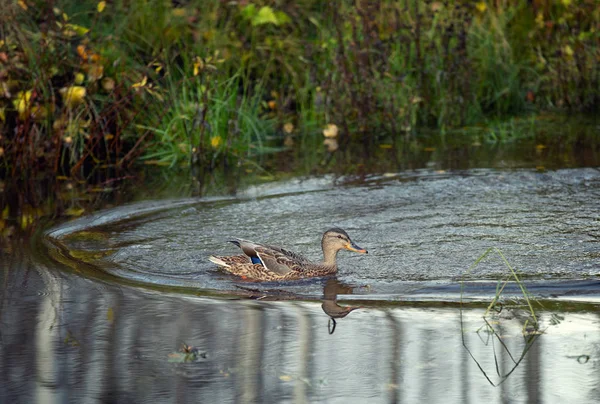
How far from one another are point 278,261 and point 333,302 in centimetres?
70

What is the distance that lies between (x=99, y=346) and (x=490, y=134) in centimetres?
830

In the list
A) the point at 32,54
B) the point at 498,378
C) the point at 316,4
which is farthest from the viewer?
the point at 316,4

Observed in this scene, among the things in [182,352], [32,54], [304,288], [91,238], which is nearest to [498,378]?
Result: [182,352]

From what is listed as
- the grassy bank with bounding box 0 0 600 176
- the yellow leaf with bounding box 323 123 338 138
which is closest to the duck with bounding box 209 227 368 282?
the grassy bank with bounding box 0 0 600 176

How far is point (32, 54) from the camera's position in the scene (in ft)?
36.3

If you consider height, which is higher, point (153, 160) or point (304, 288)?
point (153, 160)

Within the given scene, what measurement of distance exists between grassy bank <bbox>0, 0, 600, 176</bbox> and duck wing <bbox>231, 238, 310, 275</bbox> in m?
3.57

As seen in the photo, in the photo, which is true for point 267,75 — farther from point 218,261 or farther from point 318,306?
point 318,306

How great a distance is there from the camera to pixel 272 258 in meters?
7.18

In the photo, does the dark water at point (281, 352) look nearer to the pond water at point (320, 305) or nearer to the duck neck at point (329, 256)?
the pond water at point (320, 305)

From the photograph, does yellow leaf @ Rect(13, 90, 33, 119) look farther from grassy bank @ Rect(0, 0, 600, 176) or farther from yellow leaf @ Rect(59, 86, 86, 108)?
yellow leaf @ Rect(59, 86, 86, 108)

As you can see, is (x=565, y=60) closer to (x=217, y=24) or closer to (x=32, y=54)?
(x=217, y=24)

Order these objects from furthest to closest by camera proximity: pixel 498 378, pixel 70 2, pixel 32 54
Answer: pixel 70 2 < pixel 32 54 < pixel 498 378

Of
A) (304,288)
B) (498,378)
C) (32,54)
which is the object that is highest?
(32,54)
